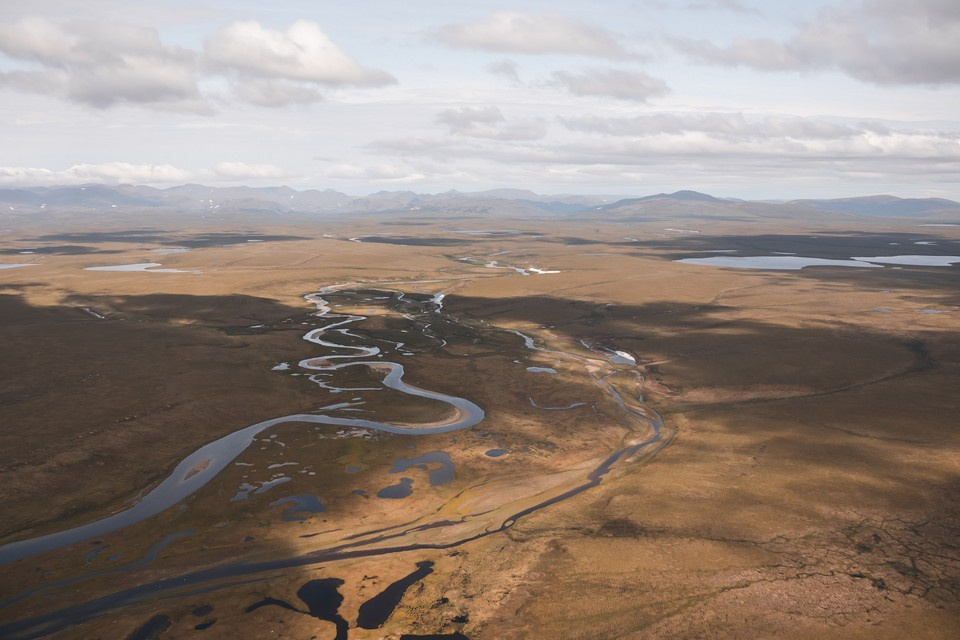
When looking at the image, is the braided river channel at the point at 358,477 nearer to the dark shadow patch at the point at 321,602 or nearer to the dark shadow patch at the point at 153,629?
the dark shadow patch at the point at 153,629

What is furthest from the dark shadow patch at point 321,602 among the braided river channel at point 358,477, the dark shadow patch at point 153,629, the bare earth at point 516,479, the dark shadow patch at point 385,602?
the dark shadow patch at point 153,629

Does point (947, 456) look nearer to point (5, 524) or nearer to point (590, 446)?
point (590, 446)

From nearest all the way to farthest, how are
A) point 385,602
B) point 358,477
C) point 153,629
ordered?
point 153,629 → point 385,602 → point 358,477

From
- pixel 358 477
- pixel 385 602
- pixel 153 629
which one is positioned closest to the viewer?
pixel 153 629

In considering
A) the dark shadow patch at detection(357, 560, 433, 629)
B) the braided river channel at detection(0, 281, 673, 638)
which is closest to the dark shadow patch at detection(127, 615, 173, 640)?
the braided river channel at detection(0, 281, 673, 638)

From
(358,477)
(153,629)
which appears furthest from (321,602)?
(358,477)

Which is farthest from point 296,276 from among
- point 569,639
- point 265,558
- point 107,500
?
point 569,639

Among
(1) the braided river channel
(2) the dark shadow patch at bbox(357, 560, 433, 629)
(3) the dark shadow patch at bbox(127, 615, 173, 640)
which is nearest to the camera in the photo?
(3) the dark shadow patch at bbox(127, 615, 173, 640)

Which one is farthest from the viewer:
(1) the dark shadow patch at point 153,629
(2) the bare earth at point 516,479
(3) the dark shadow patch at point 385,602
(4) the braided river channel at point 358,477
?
(4) the braided river channel at point 358,477

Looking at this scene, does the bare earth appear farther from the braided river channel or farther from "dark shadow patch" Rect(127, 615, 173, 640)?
the braided river channel

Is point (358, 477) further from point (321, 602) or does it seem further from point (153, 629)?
point (153, 629)
